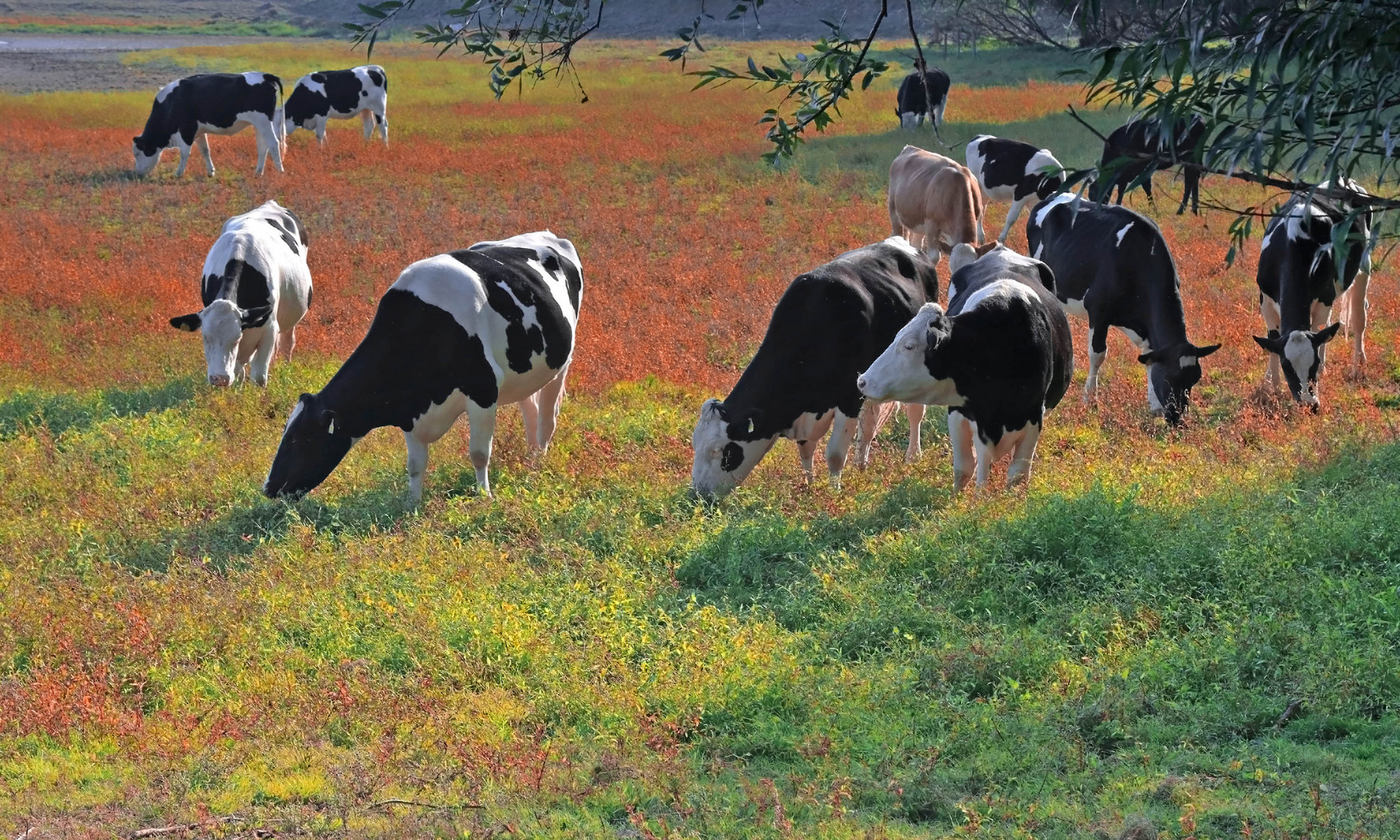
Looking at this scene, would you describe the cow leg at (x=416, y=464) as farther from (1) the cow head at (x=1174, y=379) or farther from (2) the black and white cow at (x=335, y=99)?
(2) the black and white cow at (x=335, y=99)

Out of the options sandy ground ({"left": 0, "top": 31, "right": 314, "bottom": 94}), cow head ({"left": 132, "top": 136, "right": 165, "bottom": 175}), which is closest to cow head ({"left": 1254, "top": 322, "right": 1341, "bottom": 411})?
cow head ({"left": 132, "top": 136, "right": 165, "bottom": 175})

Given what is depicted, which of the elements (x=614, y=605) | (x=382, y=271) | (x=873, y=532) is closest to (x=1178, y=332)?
(x=873, y=532)

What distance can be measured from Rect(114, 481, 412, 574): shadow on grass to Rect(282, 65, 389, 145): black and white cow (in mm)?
23954

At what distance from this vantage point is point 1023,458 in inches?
371

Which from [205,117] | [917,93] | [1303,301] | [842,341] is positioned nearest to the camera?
[842,341]

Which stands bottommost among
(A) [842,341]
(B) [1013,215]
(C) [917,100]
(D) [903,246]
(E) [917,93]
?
(B) [1013,215]

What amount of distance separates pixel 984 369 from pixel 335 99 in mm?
27550

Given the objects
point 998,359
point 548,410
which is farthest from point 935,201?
point 998,359

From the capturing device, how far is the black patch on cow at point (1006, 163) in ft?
68.5

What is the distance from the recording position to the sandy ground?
50.7 m

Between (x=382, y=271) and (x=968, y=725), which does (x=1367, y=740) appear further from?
(x=382, y=271)

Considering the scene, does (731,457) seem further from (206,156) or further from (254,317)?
(206,156)

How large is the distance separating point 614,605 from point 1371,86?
14.7 feet

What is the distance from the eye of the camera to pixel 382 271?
18969 mm
